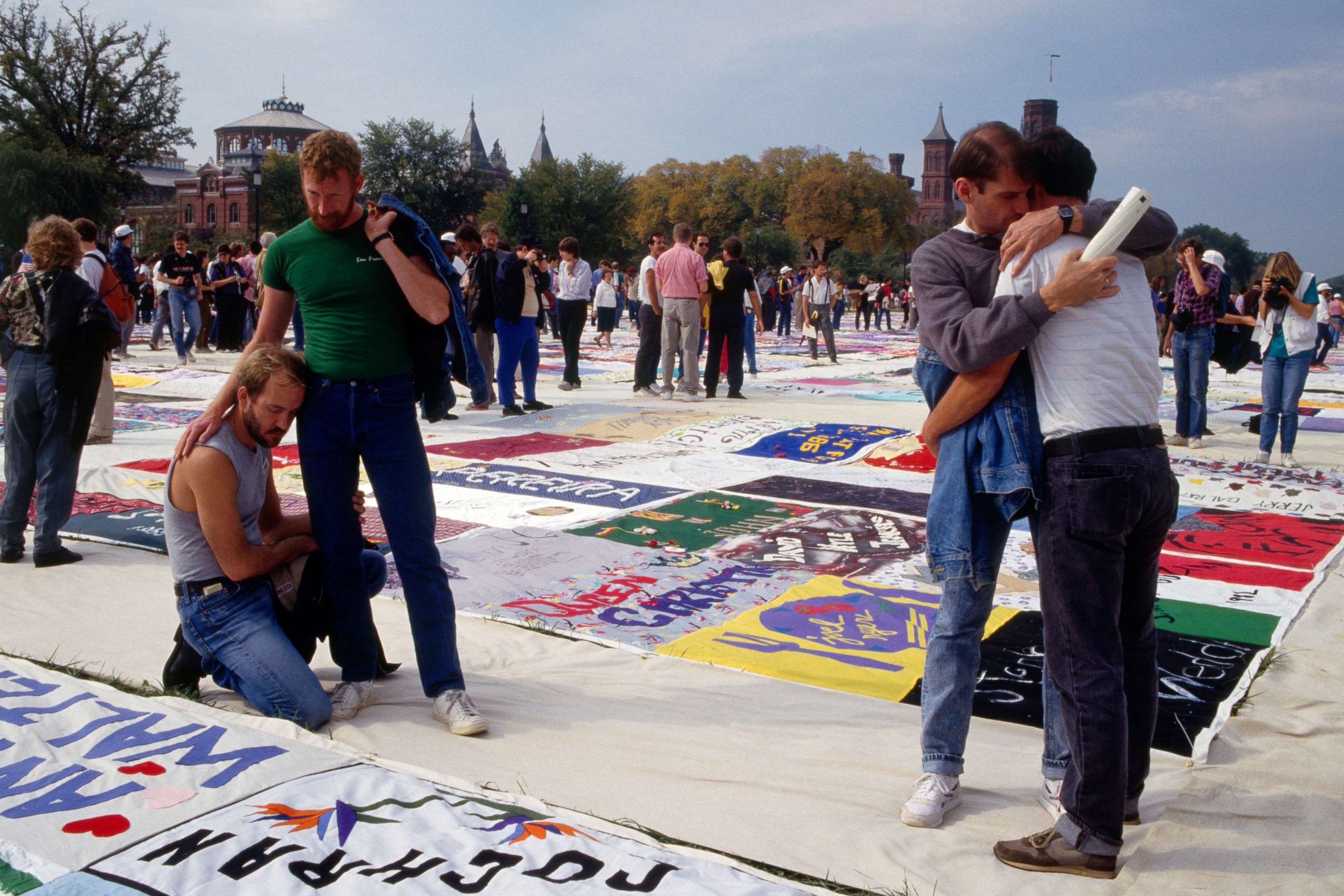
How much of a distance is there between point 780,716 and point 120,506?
15.1ft

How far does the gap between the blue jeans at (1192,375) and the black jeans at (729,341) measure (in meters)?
4.31

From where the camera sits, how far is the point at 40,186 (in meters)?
44.0

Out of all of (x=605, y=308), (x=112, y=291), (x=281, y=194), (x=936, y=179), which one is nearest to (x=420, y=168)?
(x=281, y=194)

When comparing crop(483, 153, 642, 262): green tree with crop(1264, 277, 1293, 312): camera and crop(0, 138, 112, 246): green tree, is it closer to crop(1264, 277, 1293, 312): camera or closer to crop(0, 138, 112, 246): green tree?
crop(0, 138, 112, 246): green tree

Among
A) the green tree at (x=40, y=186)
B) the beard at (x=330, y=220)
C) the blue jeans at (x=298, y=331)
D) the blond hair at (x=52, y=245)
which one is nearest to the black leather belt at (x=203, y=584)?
the beard at (x=330, y=220)

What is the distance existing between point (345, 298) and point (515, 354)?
733cm

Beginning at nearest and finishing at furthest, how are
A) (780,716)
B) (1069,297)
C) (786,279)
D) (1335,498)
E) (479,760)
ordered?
(1069,297) → (479,760) → (780,716) → (1335,498) → (786,279)

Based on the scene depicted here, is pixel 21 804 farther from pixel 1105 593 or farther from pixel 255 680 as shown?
pixel 1105 593

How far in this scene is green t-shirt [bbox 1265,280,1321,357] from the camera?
8.38 m

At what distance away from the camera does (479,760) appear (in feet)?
10.7

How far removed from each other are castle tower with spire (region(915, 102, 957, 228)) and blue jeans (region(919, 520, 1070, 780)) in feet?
512

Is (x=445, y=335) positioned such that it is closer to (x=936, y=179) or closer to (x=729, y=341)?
(x=729, y=341)

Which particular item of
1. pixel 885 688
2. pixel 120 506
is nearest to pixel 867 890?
pixel 885 688

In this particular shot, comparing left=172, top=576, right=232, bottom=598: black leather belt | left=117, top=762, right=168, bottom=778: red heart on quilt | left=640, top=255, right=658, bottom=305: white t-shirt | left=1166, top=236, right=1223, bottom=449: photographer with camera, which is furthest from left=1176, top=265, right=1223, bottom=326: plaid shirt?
left=117, top=762, right=168, bottom=778: red heart on quilt
